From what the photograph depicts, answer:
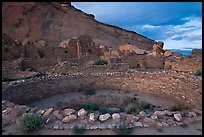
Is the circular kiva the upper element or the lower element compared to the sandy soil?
upper

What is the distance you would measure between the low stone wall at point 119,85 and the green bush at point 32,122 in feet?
10.5

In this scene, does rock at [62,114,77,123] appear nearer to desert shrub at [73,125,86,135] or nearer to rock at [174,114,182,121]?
desert shrub at [73,125,86,135]

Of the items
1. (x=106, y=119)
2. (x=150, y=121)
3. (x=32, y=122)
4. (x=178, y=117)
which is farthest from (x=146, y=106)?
(x=32, y=122)

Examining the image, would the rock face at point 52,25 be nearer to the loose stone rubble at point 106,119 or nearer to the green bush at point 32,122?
the loose stone rubble at point 106,119

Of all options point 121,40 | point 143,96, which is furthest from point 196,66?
point 121,40

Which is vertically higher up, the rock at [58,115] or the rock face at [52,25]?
the rock face at [52,25]

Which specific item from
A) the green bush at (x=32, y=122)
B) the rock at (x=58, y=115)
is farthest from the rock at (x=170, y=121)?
the green bush at (x=32, y=122)

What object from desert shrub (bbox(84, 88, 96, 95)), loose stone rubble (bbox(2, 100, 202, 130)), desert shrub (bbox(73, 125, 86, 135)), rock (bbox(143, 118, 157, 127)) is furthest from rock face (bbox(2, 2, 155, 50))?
rock (bbox(143, 118, 157, 127))

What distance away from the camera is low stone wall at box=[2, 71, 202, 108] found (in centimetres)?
835

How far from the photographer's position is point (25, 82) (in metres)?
9.12

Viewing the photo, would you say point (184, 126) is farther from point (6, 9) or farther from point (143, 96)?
point (6, 9)

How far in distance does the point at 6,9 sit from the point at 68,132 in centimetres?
2376

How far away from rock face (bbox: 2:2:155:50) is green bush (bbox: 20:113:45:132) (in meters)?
21.9

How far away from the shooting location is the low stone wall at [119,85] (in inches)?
329
